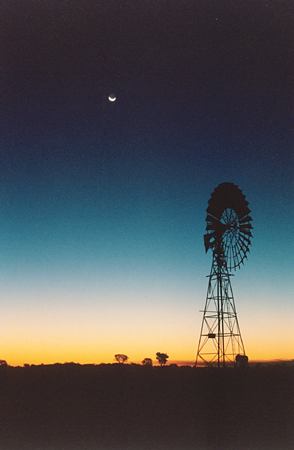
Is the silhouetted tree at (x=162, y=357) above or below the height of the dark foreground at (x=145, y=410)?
above

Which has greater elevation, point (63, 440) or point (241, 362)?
point (241, 362)

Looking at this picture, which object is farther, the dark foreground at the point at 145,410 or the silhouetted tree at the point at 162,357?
the silhouetted tree at the point at 162,357

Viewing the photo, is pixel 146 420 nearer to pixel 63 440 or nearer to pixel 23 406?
pixel 63 440

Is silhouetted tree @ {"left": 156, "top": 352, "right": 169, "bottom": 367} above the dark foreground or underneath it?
above

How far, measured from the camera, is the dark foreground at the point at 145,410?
13641mm

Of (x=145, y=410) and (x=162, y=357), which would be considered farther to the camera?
(x=162, y=357)

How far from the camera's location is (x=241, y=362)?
28953 mm

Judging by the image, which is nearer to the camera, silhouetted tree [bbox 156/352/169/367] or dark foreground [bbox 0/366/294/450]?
dark foreground [bbox 0/366/294/450]

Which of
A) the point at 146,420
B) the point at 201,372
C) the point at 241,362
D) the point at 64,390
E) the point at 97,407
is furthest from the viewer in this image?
the point at 241,362

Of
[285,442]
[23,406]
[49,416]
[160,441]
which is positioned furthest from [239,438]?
[23,406]

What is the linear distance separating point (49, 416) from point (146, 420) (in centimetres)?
302

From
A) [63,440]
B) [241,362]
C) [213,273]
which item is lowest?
[63,440]

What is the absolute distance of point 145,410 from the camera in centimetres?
1627

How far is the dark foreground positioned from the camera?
13641 millimetres
